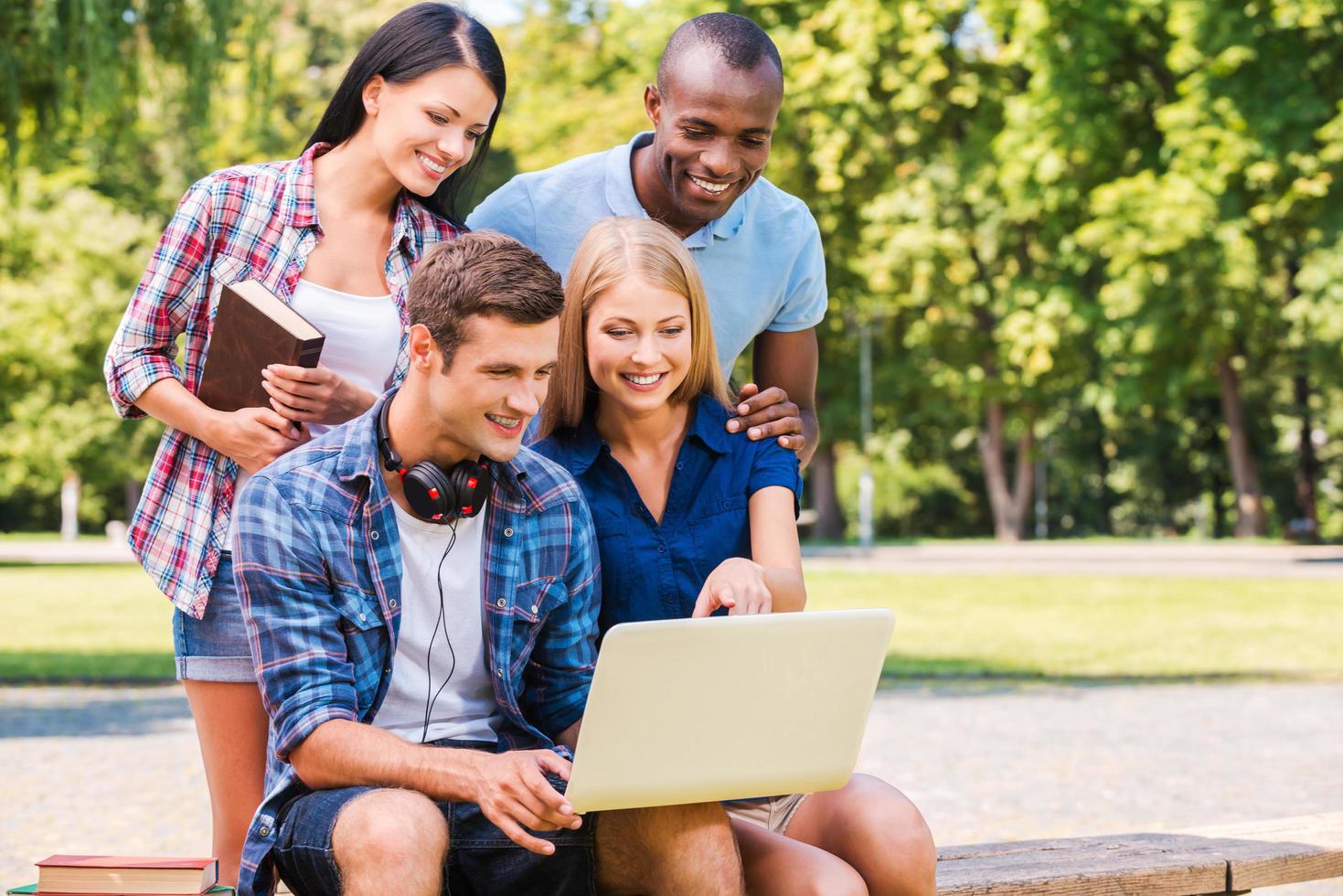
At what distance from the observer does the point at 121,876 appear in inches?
90.9

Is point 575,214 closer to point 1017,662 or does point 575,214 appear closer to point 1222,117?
point 1017,662

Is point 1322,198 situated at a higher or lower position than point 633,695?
higher

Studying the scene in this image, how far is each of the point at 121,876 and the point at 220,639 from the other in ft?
2.68

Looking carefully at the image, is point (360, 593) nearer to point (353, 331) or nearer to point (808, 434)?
point (353, 331)

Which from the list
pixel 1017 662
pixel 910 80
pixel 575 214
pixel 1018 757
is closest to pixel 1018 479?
pixel 910 80

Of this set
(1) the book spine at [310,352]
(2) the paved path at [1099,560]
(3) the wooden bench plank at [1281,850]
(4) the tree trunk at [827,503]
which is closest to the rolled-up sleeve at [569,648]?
(1) the book spine at [310,352]

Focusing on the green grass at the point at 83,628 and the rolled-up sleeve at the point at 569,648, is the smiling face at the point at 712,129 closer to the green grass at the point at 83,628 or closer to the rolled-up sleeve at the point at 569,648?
the rolled-up sleeve at the point at 569,648

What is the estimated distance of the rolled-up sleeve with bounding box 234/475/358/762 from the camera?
8.24 ft

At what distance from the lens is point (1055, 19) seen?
66.8 feet

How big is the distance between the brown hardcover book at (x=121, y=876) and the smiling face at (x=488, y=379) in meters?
0.79

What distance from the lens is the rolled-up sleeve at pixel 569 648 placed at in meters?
2.79

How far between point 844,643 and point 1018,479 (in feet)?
104

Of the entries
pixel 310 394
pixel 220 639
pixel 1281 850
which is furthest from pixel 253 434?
pixel 1281 850

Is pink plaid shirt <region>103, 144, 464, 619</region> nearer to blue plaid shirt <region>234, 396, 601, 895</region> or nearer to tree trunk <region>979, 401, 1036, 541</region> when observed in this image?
blue plaid shirt <region>234, 396, 601, 895</region>
